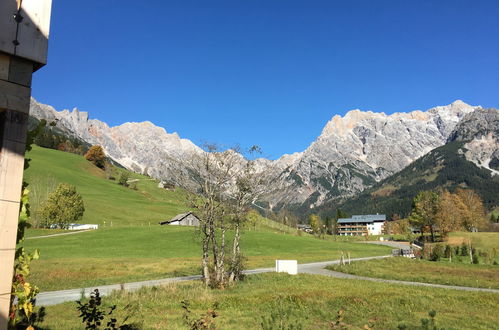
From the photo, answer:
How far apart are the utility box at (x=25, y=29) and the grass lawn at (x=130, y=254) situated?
21312 mm

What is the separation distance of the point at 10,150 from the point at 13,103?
54 cm

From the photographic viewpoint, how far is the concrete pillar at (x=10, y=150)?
3975mm

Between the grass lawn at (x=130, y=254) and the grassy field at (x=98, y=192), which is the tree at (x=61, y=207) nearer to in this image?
the grassy field at (x=98, y=192)

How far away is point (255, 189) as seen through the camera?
990 inches

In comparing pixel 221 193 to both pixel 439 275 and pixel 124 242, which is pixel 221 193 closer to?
pixel 439 275

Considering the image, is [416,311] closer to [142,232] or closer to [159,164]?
[159,164]

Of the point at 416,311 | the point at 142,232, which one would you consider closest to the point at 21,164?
the point at 416,311

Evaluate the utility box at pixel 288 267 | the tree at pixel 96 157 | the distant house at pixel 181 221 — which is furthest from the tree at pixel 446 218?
the tree at pixel 96 157

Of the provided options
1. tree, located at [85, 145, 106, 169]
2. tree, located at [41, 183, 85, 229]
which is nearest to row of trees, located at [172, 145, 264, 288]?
tree, located at [41, 183, 85, 229]

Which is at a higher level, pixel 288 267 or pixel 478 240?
pixel 288 267

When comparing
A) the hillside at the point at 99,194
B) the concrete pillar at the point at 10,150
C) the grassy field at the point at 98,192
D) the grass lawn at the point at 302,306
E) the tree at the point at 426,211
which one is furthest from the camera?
the grassy field at the point at 98,192

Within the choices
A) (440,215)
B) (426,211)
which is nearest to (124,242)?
(426,211)

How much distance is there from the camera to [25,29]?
4402mm

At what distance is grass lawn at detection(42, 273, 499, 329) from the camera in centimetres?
1309
